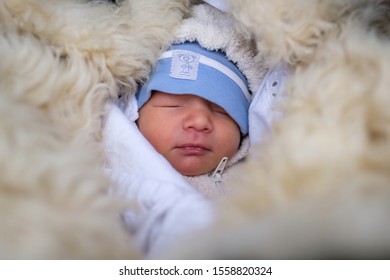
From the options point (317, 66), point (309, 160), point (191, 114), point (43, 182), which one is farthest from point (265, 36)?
point (43, 182)

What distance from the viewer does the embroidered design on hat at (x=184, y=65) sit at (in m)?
1.05

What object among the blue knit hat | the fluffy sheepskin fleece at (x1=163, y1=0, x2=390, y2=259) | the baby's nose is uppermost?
the blue knit hat

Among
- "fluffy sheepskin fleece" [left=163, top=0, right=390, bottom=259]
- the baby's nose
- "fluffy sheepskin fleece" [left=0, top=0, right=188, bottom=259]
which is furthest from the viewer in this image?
the baby's nose

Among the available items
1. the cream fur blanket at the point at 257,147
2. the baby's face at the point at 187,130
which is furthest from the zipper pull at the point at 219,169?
the cream fur blanket at the point at 257,147

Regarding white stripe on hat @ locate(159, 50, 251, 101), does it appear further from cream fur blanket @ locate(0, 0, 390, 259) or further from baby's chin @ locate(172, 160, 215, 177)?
baby's chin @ locate(172, 160, 215, 177)

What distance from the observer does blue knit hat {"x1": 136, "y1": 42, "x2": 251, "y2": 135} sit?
1037 millimetres

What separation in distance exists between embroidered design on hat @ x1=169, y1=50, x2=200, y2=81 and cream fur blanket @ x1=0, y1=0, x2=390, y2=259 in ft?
0.16

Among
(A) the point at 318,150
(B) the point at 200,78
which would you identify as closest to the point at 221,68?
(B) the point at 200,78

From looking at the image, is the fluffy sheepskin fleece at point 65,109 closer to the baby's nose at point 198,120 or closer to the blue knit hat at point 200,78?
the blue knit hat at point 200,78

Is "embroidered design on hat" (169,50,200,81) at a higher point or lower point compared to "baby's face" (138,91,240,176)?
higher

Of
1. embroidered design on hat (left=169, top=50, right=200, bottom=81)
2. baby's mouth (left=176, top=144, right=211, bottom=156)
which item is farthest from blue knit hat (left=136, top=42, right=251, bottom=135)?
baby's mouth (left=176, top=144, right=211, bottom=156)
